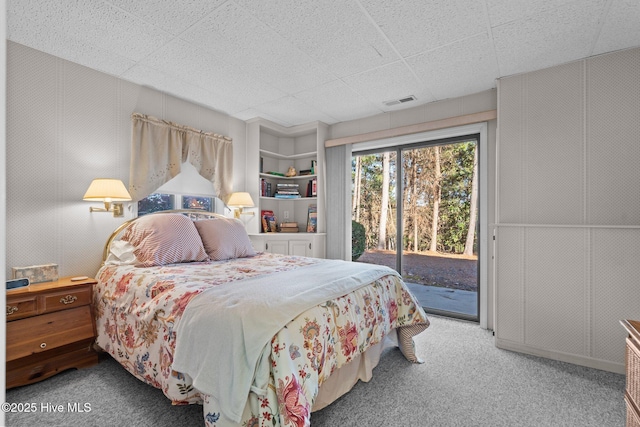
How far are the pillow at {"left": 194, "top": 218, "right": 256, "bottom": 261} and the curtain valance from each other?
0.69 metres

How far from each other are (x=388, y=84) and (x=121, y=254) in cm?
292

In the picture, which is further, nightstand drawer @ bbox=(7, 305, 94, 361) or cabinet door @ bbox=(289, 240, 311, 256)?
cabinet door @ bbox=(289, 240, 311, 256)

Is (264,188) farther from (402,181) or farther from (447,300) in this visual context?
(447,300)

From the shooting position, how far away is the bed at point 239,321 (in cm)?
135

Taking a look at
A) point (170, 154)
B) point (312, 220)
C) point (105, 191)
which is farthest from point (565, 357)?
point (170, 154)

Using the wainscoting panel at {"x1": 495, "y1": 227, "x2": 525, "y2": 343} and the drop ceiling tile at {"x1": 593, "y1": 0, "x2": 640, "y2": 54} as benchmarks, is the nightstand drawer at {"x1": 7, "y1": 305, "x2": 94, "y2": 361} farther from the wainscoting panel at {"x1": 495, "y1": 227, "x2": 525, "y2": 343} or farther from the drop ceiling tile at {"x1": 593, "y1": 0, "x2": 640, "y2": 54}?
the drop ceiling tile at {"x1": 593, "y1": 0, "x2": 640, "y2": 54}

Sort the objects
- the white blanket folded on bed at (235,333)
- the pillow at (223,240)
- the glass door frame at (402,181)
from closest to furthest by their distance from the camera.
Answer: the white blanket folded on bed at (235,333), the pillow at (223,240), the glass door frame at (402,181)

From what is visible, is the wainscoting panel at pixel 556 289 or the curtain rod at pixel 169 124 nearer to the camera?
the wainscoting panel at pixel 556 289

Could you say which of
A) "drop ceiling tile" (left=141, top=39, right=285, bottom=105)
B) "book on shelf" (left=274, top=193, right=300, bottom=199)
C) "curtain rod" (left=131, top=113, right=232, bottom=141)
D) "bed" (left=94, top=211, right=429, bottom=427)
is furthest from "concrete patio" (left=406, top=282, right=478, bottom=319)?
"curtain rod" (left=131, top=113, right=232, bottom=141)

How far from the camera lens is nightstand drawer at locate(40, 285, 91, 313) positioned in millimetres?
2092

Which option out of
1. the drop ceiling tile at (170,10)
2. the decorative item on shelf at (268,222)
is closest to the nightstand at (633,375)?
the drop ceiling tile at (170,10)

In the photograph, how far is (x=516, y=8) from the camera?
192cm

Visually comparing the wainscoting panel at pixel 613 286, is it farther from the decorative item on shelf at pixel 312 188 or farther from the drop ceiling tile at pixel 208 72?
the drop ceiling tile at pixel 208 72

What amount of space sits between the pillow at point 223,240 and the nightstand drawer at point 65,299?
95 cm
